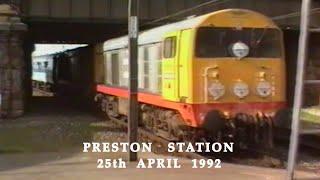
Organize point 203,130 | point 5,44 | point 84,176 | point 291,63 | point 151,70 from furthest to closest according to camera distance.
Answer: point 291,63 < point 5,44 < point 151,70 < point 203,130 < point 84,176

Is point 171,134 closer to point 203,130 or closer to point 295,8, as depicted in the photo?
point 203,130

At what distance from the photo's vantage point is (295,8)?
98.7 feet

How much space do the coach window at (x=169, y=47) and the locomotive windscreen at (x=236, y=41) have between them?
0.86 m

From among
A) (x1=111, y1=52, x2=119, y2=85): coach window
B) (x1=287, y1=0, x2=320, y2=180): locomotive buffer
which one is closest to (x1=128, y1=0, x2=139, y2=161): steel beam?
(x1=287, y1=0, x2=320, y2=180): locomotive buffer

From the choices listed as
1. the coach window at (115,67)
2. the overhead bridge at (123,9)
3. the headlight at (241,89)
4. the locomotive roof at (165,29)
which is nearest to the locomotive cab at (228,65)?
the headlight at (241,89)

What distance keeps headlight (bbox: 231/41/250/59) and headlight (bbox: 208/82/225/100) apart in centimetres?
98

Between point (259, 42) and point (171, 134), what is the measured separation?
3.12 meters

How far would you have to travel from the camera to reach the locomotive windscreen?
579 inches

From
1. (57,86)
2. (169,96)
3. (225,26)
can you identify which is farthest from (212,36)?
(57,86)

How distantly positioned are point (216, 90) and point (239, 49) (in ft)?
4.11

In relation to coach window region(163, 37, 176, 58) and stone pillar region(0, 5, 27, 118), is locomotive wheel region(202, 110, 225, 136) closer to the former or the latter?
coach window region(163, 37, 176, 58)

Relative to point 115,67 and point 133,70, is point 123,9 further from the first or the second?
point 133,70

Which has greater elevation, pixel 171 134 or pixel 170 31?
pixel 170 31

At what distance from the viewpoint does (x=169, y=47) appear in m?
15.6
